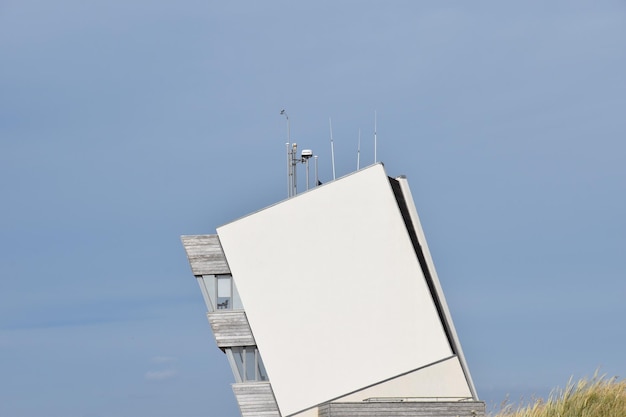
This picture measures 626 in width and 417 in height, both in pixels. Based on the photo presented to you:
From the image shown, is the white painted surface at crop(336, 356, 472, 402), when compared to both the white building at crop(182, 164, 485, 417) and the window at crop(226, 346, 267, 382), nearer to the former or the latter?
the white building at crop(182, 164, 485, 417)

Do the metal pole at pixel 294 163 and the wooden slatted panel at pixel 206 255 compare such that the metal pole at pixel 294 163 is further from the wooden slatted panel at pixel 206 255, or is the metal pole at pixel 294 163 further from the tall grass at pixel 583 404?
the tall grass at pixel 583 404

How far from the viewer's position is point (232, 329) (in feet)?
89.6

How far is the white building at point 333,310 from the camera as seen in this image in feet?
86.1

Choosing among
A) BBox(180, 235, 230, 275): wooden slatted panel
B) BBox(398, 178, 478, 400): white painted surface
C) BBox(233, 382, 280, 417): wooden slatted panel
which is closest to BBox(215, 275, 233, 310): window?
BBox(180, 235, 230, 275): wooden slatted panel

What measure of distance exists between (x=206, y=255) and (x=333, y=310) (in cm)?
407

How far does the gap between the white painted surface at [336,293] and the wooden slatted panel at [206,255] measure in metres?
0.73

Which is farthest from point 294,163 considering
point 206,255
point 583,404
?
point 583,404

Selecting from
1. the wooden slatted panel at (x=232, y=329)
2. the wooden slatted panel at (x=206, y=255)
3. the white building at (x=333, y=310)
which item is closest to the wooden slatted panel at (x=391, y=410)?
the white building at (x=333, y=310)

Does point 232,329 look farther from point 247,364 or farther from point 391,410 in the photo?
point 391,410

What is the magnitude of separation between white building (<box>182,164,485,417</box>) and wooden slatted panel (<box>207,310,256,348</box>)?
28 millimetres

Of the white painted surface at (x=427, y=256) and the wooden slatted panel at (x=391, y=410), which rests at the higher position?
the white painted surface at (x=427, y=256)

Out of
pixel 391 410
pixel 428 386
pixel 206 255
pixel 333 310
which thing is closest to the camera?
pixel 391 410

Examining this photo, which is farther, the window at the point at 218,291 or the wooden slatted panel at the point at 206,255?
the wooden slatted panel at the point at 206,255

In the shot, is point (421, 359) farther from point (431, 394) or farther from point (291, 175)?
point (291, 175)
